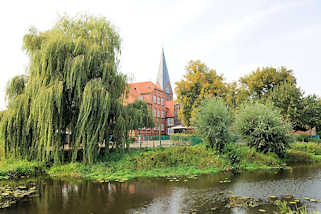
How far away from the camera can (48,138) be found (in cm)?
1576

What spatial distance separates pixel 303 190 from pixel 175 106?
47.3 m

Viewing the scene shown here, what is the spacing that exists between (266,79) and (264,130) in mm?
18940

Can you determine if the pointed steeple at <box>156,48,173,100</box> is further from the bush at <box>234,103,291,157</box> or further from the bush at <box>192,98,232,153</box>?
the bush at <box>192,98,232,153</box>

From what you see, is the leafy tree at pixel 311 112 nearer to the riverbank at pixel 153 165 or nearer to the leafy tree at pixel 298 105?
the leafy tree at pixel 298 105

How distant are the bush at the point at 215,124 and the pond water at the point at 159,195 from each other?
6.12m

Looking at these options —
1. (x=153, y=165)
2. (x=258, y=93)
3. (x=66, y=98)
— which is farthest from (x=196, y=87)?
(x=66, y=98)

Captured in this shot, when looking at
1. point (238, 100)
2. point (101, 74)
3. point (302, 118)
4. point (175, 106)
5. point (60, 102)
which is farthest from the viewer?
point (175, 106)

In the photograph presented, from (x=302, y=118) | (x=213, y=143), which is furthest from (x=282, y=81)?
(x=213, y=143)

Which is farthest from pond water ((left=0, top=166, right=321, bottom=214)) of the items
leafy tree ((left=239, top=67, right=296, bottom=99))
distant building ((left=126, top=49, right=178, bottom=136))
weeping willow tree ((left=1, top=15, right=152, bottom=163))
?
distant building ((left=126, top=49, right=178, bottom=136))

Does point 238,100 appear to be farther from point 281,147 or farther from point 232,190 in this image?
point 232,190

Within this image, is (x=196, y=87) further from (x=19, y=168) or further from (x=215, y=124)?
(x=19, y=168)

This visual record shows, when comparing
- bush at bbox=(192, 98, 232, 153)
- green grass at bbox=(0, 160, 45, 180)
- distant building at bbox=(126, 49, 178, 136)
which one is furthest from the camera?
distant building at bbox=(126, 49, 178, 136)

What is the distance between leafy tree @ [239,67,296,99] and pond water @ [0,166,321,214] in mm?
25351

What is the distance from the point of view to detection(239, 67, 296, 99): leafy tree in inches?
1478
